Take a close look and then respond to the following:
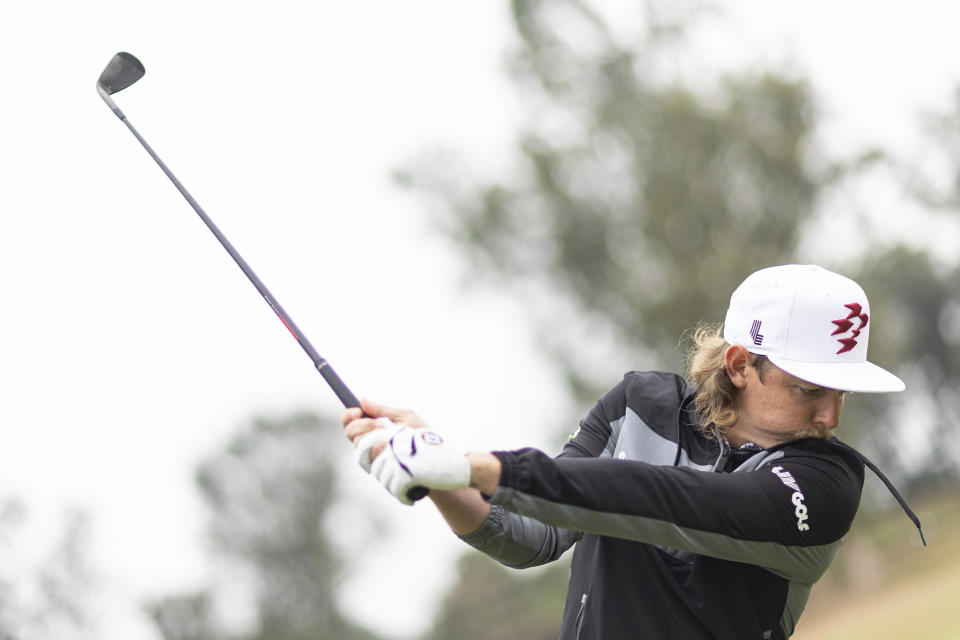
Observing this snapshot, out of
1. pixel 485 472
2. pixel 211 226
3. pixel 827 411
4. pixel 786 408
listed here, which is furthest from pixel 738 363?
pixel 211 226

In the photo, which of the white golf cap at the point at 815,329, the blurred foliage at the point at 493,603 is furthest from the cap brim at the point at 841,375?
the blurred foliage at the point at 493,603

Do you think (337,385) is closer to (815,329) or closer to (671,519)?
(671,519)

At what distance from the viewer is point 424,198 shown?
26.8 m

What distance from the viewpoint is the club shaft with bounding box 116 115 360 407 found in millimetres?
3688

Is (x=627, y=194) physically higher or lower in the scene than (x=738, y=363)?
lower

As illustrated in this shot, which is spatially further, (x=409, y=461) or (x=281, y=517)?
(x=281, y=517)

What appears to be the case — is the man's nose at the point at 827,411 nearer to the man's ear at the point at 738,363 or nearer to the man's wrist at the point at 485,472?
the man's ear at the point at 738,363

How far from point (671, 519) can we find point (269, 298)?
1737 millimetres

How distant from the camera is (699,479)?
317cm

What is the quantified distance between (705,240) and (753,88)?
A: 3651 millimetres

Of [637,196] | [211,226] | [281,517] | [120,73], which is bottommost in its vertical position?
[281,517]

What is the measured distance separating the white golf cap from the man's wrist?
1099 millimetres

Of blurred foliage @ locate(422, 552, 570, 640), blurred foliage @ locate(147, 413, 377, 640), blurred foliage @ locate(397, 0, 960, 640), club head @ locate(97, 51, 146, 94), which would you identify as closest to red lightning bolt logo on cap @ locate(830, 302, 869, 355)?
club head @ locate(97, 51, 146, 94)

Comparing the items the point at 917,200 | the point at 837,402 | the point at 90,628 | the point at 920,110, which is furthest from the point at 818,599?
the point at 837,402
